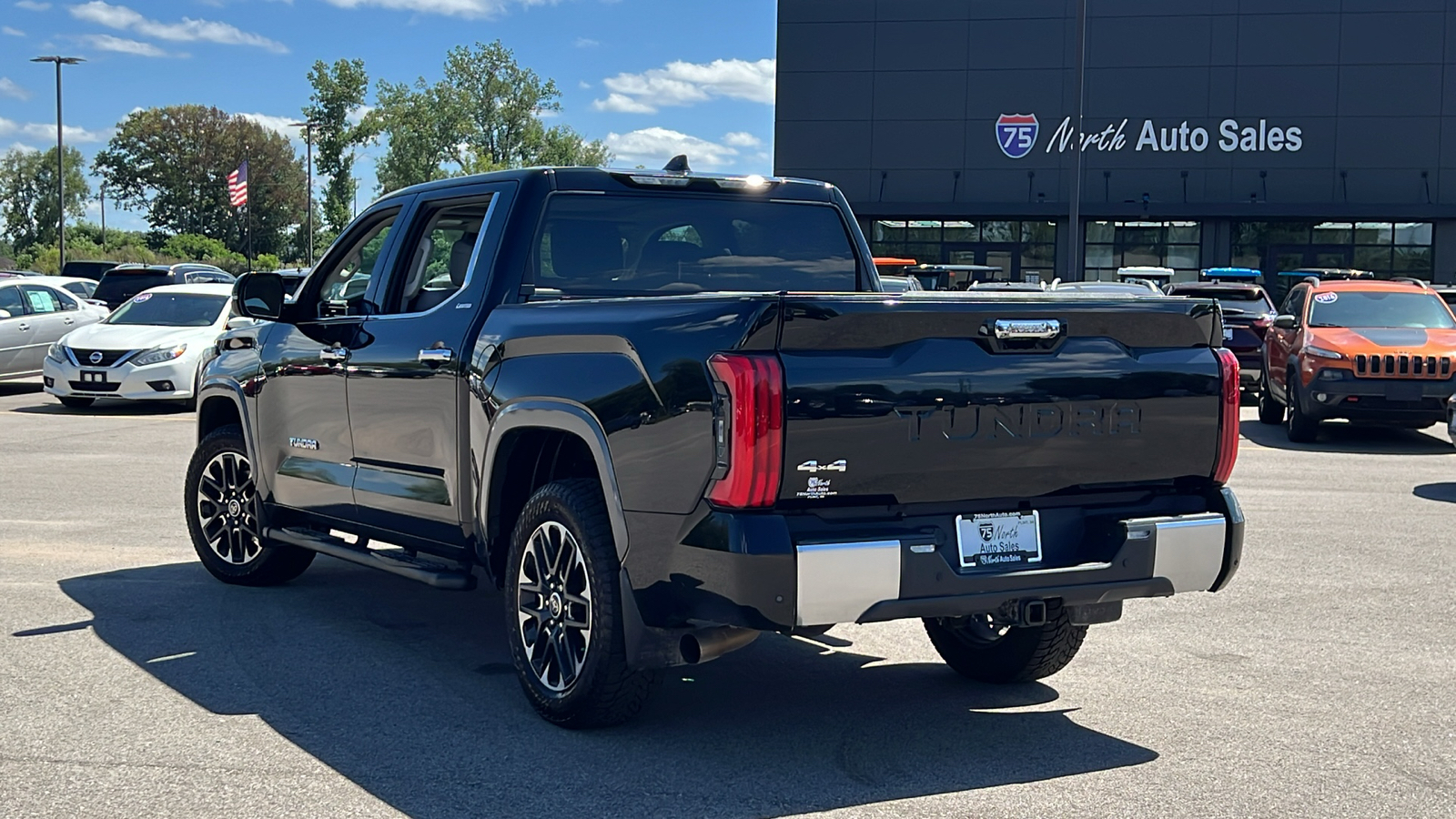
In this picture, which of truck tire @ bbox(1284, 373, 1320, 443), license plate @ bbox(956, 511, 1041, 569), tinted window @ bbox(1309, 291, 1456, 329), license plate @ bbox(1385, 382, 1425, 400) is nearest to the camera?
license plate @ bbox(956, 511, 1041, 569)

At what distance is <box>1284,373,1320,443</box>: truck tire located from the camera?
1623 centimetres

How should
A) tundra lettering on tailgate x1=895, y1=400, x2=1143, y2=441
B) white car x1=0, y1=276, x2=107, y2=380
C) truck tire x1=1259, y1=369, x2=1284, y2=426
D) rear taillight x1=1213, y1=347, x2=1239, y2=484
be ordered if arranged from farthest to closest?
1. white car x1=0, y1=276, x2=107, y2=380
2. truck tire x1=1259, y1=369, x2=1284, y2=426
3. rear taillight x1=1213, y1=347, x2=1239, y2=484
4. tundra lettering on tailgate x1=895, y1=400, x2=1143, y2=441

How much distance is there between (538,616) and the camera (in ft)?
17.5

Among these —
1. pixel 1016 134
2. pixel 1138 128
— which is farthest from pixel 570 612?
pixel 1138 128

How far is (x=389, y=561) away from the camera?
6.23 meters

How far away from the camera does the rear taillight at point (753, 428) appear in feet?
14.3

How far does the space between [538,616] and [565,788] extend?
0.87m

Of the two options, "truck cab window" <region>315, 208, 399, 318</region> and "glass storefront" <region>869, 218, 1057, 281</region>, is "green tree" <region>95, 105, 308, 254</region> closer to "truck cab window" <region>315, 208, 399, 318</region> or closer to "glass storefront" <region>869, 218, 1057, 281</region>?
"glass storefront" <region>869, 218, 1057, 281</region>

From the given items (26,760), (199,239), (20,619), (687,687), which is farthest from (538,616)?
(199,239)

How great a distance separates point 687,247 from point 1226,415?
230 centimetres

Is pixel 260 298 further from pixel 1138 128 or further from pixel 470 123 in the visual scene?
pixel 470 123

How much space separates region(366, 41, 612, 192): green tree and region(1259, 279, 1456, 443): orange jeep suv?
216 feet

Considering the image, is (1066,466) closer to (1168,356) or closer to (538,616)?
(1168,356)

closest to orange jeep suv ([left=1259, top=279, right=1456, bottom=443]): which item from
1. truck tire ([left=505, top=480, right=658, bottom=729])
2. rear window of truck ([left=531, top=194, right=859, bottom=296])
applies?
rear window of truck ([left=531, top=194, right=859, bottom=296])
